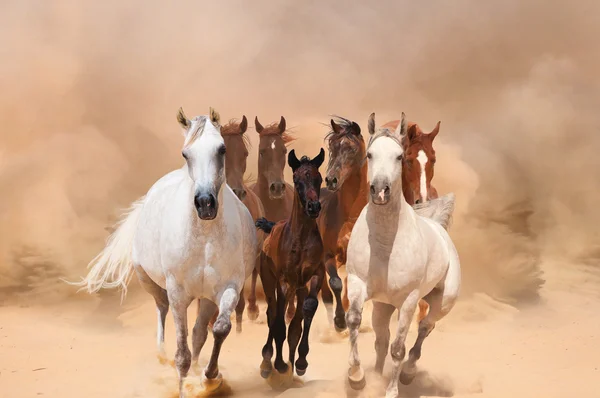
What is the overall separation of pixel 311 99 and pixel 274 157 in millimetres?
8664

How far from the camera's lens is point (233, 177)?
26.1 feet

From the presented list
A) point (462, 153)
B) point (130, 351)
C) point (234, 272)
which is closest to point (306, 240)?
point (234, 272)

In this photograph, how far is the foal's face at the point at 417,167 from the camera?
7.54 m

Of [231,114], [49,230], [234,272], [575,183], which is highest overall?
[231,114]

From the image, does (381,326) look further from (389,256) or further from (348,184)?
(348,184)

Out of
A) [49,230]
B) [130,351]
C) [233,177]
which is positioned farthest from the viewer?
[49,230]

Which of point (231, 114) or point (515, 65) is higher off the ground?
point (515, 65)

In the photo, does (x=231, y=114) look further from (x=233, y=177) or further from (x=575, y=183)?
(x=233, y=177)

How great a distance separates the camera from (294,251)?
617 centimetres

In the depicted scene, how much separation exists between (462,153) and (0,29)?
954 cm

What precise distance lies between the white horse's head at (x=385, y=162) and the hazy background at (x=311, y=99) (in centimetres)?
680

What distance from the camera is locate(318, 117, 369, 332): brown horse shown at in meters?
7.21

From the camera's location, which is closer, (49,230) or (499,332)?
(499,332)

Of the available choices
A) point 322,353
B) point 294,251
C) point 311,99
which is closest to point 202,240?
point 294,251
